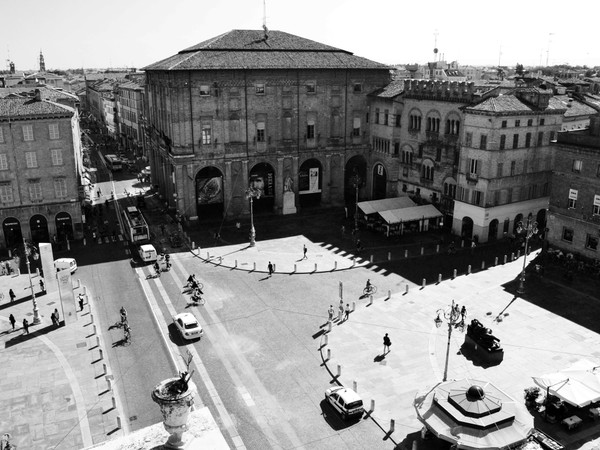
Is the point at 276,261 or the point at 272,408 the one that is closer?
the point at 272,408

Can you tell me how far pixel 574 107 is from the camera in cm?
7138

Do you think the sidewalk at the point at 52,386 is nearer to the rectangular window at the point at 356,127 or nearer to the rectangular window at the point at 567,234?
the rectangular window at the point at 356,127

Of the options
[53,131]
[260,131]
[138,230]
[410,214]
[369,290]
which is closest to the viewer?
[369,290]

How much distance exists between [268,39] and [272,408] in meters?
57.9

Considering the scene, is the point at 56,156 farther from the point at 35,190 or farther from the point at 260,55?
the point at 260,55

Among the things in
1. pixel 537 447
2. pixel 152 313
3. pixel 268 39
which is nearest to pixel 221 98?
pixel 268 39

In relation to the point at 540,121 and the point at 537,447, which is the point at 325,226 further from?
the point at 537,447

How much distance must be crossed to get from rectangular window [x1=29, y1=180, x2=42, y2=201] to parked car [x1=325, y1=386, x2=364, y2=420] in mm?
45398

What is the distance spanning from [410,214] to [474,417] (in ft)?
138

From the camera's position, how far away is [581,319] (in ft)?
145

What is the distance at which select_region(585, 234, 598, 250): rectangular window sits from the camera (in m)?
54.5

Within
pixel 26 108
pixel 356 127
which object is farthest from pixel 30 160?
pixel 356 127

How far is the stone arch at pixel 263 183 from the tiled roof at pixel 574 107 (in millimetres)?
37881

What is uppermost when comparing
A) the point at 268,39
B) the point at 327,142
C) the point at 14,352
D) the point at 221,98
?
the point at 268,39
